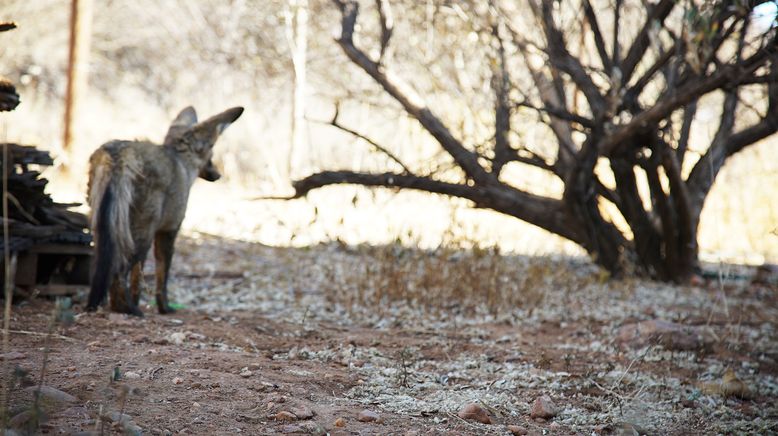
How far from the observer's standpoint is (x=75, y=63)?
12859mm

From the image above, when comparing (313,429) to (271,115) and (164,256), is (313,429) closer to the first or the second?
(164,256)

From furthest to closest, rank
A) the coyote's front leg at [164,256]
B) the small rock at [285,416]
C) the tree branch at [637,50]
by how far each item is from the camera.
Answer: the tree branch at [637,50]
the coyote's front leg at [164,256]
the small rock at [285,416]

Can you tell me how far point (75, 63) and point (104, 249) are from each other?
944 centimetres

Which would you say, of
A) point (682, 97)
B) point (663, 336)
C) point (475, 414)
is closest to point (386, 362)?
point (475, 414)

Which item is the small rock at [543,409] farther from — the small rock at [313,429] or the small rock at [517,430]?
the small rock at [313,429]

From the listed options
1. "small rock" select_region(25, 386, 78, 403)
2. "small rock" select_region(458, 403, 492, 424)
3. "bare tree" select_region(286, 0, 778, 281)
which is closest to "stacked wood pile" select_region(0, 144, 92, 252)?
"small rock" select_region(25, 386, 78, 403)

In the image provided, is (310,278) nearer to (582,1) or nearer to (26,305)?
(26,305)

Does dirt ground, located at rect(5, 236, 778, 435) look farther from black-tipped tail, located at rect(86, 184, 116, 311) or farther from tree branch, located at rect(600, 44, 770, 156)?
tree branch, located at rect(600, 44, 770, 156)

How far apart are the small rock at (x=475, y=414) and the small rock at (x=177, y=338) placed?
5.50ft

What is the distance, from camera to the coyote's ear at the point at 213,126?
5.47 m

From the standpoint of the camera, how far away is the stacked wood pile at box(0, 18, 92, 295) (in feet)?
15.8

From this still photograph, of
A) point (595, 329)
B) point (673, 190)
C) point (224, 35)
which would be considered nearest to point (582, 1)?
point (673, 190)

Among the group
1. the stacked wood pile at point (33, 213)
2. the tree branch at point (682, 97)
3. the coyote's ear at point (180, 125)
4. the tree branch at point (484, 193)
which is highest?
the tree branch at point (682, 97)

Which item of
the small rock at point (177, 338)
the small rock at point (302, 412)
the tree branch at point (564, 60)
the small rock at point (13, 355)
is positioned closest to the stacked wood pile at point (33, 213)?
the small rock at point (177, 338)
